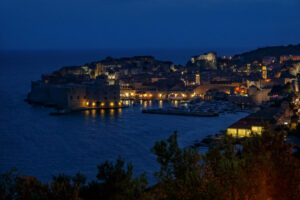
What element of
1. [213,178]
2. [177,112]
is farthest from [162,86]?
[213,178]

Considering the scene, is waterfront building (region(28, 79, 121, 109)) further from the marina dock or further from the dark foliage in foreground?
the dark foliage in foreground

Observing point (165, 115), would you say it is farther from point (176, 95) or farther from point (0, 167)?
point (0, 167)

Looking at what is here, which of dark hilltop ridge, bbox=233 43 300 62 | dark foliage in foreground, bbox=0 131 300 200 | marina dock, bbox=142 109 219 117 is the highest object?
dark hilltop ridge, bbox=233 43 300 62

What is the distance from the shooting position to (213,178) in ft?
11.2

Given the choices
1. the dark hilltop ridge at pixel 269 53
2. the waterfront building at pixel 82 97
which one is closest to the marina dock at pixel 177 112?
the waterfront building at pixel 82 97

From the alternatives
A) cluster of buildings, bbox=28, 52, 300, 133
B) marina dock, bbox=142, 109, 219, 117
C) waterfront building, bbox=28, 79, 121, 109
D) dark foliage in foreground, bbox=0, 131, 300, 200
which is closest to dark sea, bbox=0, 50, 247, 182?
marina dock, bbox=142, 109, 219, 117

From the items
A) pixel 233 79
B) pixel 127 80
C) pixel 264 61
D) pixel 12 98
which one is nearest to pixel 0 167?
pixel 12 98

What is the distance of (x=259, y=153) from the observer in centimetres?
394

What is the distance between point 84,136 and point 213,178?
8150mm

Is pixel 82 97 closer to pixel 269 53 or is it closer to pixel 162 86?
pixel 162 86

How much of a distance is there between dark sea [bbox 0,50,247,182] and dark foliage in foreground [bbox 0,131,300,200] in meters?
3.14

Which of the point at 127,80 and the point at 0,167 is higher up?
the point at 127,80

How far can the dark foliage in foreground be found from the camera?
Answer: 3188 mm

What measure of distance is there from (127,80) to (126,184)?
1877cm
